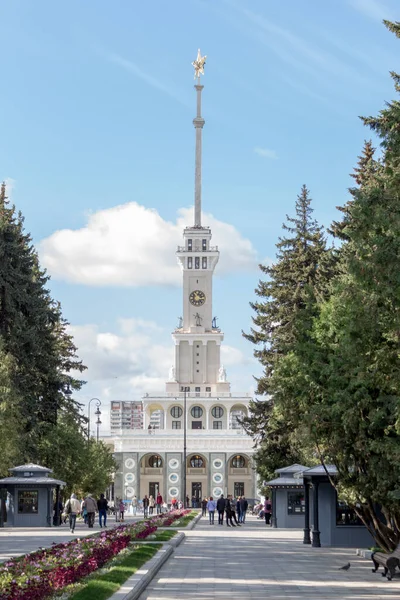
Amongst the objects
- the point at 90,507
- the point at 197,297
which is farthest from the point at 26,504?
the point at 197,297

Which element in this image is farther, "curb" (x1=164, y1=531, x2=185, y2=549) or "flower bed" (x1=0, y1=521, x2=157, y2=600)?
"curb" (x1=164, y1=531, x2=185, y2=549)

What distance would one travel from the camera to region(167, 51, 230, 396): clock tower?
428 feet

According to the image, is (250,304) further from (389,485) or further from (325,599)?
(325,599)

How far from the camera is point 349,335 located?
18.9 metres

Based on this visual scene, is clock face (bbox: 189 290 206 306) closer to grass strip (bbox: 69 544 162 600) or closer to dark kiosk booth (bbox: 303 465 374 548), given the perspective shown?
dark kiosk booth (bbox: 303 465 374 548)

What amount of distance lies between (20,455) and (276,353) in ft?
43.2

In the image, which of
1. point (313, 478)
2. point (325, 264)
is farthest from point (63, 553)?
point (325, 264)

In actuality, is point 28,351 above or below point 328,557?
above

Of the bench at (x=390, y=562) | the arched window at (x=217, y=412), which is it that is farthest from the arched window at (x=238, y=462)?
the bench at (x=390, y=562)

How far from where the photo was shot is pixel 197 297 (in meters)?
133

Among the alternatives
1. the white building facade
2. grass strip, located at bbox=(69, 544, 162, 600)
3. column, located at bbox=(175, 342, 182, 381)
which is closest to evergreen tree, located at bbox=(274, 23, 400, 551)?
grass strip, located at bbox=(69, 544, 162, 600)

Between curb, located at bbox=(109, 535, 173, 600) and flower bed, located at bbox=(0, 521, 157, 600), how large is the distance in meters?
0.76

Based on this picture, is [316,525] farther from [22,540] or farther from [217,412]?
[217,412]

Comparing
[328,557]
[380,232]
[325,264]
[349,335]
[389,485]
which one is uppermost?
[325,264]
